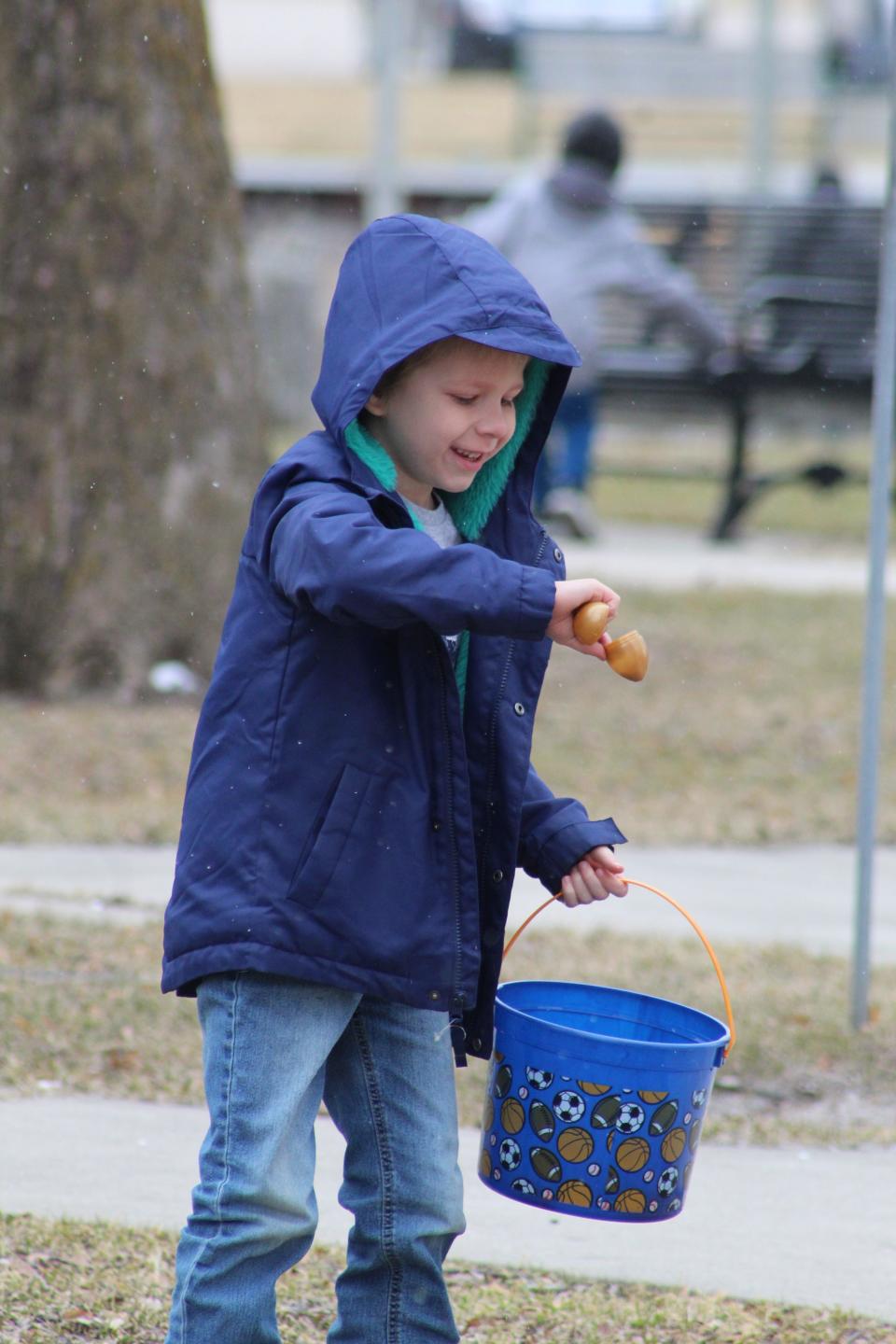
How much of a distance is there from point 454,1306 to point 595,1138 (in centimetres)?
62

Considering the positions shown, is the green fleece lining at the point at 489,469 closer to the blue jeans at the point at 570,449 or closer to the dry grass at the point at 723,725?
the dry grass at the point at 723,725

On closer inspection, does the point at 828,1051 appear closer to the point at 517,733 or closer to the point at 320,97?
the point at 517,733

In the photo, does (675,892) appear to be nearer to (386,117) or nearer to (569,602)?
(569,602)

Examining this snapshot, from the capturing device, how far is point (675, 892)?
5.16 metres

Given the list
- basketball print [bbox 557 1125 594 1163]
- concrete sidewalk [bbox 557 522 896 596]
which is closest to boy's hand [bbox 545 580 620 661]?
basketball print [bbox 557 1125 594 1163]

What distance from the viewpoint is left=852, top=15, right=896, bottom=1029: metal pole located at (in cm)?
410

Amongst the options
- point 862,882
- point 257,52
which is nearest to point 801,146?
point 257,52

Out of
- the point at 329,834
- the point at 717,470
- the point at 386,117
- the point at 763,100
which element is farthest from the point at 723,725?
the point at 763,100

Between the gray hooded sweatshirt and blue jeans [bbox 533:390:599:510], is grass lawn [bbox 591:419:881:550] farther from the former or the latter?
the gray hooded sweatshirt

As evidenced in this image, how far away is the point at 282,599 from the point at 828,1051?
7.17ft

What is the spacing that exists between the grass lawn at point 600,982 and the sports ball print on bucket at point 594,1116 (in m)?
1.20

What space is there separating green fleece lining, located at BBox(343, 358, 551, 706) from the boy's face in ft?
0.13

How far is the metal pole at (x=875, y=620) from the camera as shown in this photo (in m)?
4.10

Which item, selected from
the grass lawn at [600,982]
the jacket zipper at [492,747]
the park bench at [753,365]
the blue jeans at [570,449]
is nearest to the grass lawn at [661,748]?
the grass lawn at [600,982]
